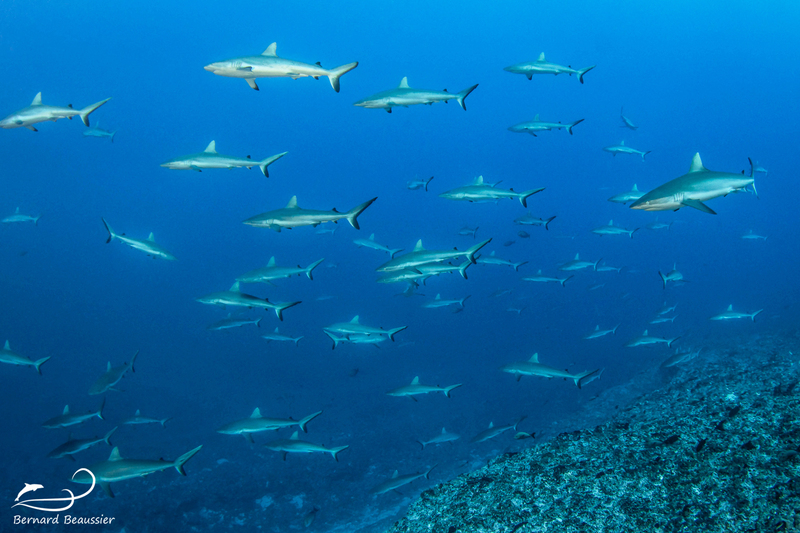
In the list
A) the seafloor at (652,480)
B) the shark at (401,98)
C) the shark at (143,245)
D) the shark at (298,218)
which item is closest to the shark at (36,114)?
the shark at (143,245)

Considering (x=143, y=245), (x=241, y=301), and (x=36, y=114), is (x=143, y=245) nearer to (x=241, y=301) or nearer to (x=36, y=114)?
(x=241, y=301)

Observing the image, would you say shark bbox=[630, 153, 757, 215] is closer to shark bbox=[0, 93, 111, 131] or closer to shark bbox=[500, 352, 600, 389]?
shark bbox=[500, 352, 600, 389]

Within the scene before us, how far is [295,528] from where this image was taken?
11508mm

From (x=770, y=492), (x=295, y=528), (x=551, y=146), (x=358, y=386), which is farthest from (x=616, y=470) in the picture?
(x=551, y=146)

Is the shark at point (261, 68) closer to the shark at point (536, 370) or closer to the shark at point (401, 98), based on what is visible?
the shark at point (401, 98)

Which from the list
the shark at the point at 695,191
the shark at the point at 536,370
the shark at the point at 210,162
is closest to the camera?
the shark at the point at 695,191

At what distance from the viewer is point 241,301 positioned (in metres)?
8.48

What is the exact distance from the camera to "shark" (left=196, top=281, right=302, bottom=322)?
7.85 meters

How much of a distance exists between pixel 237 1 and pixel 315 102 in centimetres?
4656

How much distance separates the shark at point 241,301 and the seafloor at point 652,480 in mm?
4895

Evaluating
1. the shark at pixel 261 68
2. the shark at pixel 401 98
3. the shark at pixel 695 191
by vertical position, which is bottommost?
the shark at pixel 695 191

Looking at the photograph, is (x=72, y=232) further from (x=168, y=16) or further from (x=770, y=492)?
(x=770, y=492)

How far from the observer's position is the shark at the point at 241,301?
785 cm

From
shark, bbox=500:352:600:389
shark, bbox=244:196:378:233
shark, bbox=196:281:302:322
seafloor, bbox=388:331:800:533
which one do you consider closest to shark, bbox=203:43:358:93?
shark, bbox=244:196:378:233
